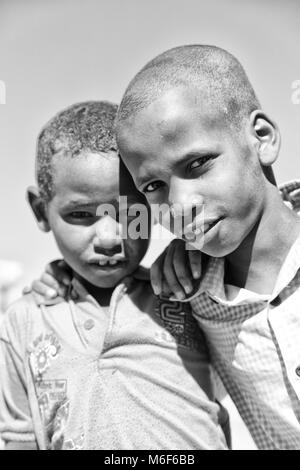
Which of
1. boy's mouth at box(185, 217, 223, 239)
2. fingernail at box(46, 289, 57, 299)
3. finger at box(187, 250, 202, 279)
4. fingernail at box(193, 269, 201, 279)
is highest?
boy's mouth at box(185, 217, 223, 239)

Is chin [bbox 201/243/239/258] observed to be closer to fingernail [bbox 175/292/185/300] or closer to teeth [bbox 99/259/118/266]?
fingernail [bbox 175/292/185/300]

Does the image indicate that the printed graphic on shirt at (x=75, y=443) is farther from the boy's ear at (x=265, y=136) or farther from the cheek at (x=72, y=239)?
the boy's ear at (x=265, y=136)

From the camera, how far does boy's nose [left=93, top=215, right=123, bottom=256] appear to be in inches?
57.9

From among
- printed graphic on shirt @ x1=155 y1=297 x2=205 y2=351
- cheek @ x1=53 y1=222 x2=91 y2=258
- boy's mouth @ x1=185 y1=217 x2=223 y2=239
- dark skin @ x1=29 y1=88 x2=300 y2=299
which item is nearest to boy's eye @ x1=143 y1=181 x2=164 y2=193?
dark skin @ x1=29 y1=88 x2=300 y2=299

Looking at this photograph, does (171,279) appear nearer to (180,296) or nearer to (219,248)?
(180,296)

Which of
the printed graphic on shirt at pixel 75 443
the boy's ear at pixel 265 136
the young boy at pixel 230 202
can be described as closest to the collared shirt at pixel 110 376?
the printed graphic on shirt at pixel 75 443

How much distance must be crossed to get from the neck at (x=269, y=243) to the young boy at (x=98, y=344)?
23 centimetres

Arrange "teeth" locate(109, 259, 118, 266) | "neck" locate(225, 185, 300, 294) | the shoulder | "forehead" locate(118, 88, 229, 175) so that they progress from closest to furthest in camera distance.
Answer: "forehead" locate(118, 88, 229, 175) → "neck" locate(225, 185, 300, 294) → "teeth" locate(109, 259, 118, 266) → the shoulder

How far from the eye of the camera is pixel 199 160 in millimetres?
1287

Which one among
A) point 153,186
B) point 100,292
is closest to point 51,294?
point 100,292

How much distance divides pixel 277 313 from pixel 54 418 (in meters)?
0.62

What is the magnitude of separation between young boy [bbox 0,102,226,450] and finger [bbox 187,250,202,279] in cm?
13

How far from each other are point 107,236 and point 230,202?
340 mm

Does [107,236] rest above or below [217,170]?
below
